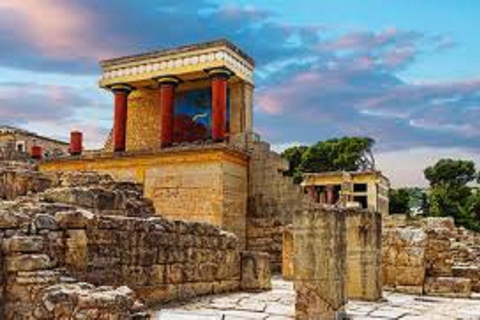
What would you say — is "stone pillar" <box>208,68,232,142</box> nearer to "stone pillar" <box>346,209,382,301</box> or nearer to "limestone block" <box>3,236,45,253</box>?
"stone pillar" <box>346,209,382,301</box>

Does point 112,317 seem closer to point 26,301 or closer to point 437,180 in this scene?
point 26,301

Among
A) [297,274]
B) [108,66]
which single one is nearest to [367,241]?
[297,274]

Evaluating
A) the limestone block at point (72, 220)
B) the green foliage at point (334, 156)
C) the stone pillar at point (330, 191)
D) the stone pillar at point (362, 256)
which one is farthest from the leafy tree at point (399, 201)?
the limestone block at point (72, 220)

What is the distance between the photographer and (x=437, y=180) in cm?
5056

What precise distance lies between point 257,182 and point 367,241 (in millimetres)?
6989

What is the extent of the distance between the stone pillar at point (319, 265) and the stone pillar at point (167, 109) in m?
11.7

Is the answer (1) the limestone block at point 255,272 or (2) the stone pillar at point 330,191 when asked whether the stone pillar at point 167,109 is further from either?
(2) the stone pillar at point 330,191

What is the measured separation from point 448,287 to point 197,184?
24.6ft

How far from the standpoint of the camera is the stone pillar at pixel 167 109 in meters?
19.2

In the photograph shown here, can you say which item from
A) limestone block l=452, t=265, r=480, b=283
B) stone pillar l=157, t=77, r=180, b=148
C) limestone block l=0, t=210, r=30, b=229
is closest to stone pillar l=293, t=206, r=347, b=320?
limestone block l=0, t=210, r=30, b=229

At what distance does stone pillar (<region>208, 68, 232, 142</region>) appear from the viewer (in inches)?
725


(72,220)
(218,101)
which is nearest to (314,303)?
(72,220)

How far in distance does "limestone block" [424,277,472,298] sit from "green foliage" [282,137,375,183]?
3598cm

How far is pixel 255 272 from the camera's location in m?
11.1
